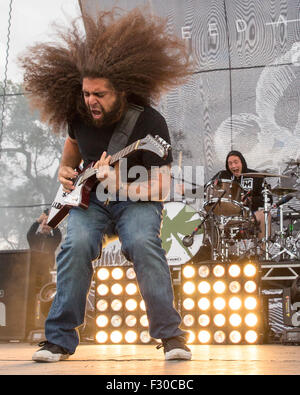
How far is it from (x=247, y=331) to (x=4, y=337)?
2023 millimetres

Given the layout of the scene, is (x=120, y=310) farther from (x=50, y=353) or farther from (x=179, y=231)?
(x=179, y=231)

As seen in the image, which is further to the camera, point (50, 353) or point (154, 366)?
point (50, 353)

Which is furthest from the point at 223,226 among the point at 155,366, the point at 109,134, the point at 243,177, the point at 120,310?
the point at 155,366

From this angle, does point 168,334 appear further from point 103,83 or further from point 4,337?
point 4,337

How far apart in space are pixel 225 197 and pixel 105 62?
4.16 metres

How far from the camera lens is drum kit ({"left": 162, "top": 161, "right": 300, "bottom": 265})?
6527 mm

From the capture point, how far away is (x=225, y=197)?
21.6ft

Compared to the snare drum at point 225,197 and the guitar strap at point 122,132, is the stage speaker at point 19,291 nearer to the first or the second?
the guitar strap at point 122,132

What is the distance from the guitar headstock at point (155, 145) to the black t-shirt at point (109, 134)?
0.24ft

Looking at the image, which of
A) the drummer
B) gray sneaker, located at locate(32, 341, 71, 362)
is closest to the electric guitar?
gray sneaker, located at locate(32, 341, 71, 362)

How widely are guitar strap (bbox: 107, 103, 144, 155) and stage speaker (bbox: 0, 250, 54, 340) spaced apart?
7.33 ft

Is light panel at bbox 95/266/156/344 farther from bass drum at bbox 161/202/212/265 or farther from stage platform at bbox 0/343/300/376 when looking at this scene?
bass drum at bbox 161/202/212/265
